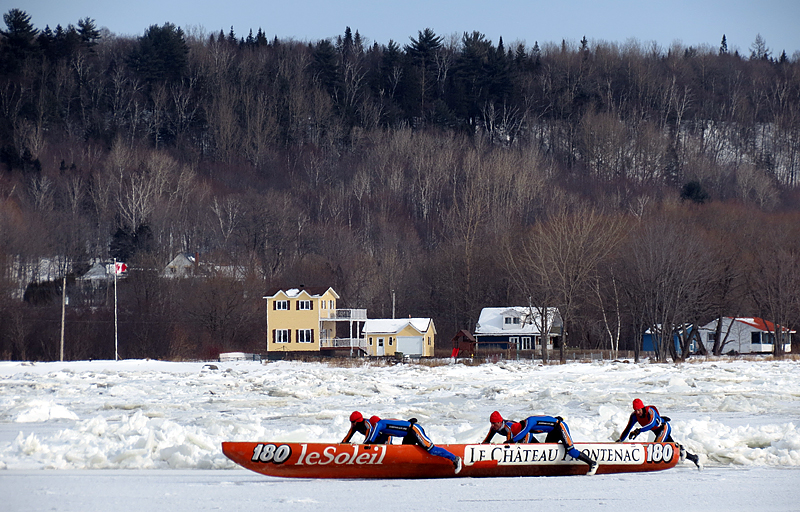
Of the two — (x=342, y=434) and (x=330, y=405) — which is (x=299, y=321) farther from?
(x=342, y=434)

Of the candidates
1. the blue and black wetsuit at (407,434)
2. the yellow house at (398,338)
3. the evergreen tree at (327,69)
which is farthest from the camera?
the evergreen tree at (327,69)

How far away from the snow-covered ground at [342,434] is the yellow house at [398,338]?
26.7 m

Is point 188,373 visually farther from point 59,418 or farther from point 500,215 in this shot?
point 500,215

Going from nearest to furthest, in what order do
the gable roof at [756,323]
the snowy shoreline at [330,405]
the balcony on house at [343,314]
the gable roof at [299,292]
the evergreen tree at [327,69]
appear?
1. the snowy shoreline at [330,405]
2. the gable roof at [299,292]
3. the balcony on house at [343,314]
4. the gable roof at [756,323]
5. the evergreen tree at [327,69]

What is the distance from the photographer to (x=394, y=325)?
192ft

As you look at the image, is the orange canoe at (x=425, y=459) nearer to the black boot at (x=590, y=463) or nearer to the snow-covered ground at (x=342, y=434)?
the black boot at (x=590, y=463)

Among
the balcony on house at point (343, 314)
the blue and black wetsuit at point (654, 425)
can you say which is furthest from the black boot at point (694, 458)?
the balcony on house at point (343, 314)

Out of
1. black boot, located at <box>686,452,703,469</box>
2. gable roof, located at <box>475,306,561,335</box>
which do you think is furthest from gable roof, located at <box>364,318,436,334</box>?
black boot, located at <box>686,452,703,469</box>

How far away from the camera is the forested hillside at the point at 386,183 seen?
57.8 m

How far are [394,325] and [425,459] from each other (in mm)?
46116

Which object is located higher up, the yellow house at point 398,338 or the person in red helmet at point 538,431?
the person in red helmet at point 538,431

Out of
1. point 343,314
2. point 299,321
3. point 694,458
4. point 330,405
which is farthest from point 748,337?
point 694,458

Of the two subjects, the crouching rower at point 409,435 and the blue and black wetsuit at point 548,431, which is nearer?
the crouching rower at point 409,435

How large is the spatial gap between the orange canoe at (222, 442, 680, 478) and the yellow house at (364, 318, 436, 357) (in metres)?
44.6
